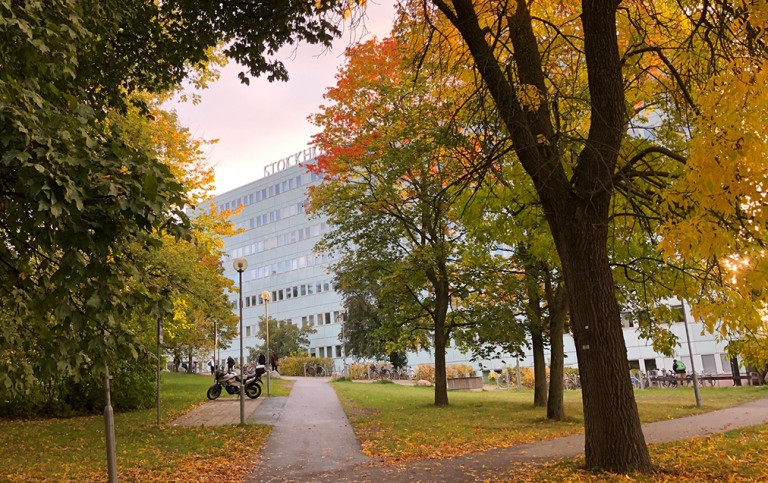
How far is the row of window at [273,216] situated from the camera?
70.7m

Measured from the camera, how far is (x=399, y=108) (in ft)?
58.9

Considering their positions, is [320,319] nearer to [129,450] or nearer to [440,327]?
[440,327]

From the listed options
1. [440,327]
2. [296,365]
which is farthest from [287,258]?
[440,327]

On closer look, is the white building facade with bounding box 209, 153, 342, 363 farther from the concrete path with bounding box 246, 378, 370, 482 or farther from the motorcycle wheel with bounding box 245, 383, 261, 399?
the concrete path with bounding box 246, 378, 370, 482

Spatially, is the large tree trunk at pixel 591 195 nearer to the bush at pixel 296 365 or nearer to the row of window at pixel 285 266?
the bush at pixel 296 365

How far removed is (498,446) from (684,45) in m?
6.81

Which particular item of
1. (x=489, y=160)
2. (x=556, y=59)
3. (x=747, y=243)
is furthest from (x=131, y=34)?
(x=747, y=243)

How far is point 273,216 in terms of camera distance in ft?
243

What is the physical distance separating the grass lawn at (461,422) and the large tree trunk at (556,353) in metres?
0.35

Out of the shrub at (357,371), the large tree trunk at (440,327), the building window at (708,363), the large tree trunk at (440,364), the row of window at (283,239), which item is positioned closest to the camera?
the large tree trunk at (440,364)

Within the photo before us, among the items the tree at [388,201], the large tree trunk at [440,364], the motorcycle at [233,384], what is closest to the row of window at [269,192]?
the motorcycle at [233,384]

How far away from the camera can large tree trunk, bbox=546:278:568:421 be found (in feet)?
47.3

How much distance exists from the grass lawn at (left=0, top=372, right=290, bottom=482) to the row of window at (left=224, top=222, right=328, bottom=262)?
50429 mm

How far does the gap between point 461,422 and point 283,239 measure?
60055 mm
